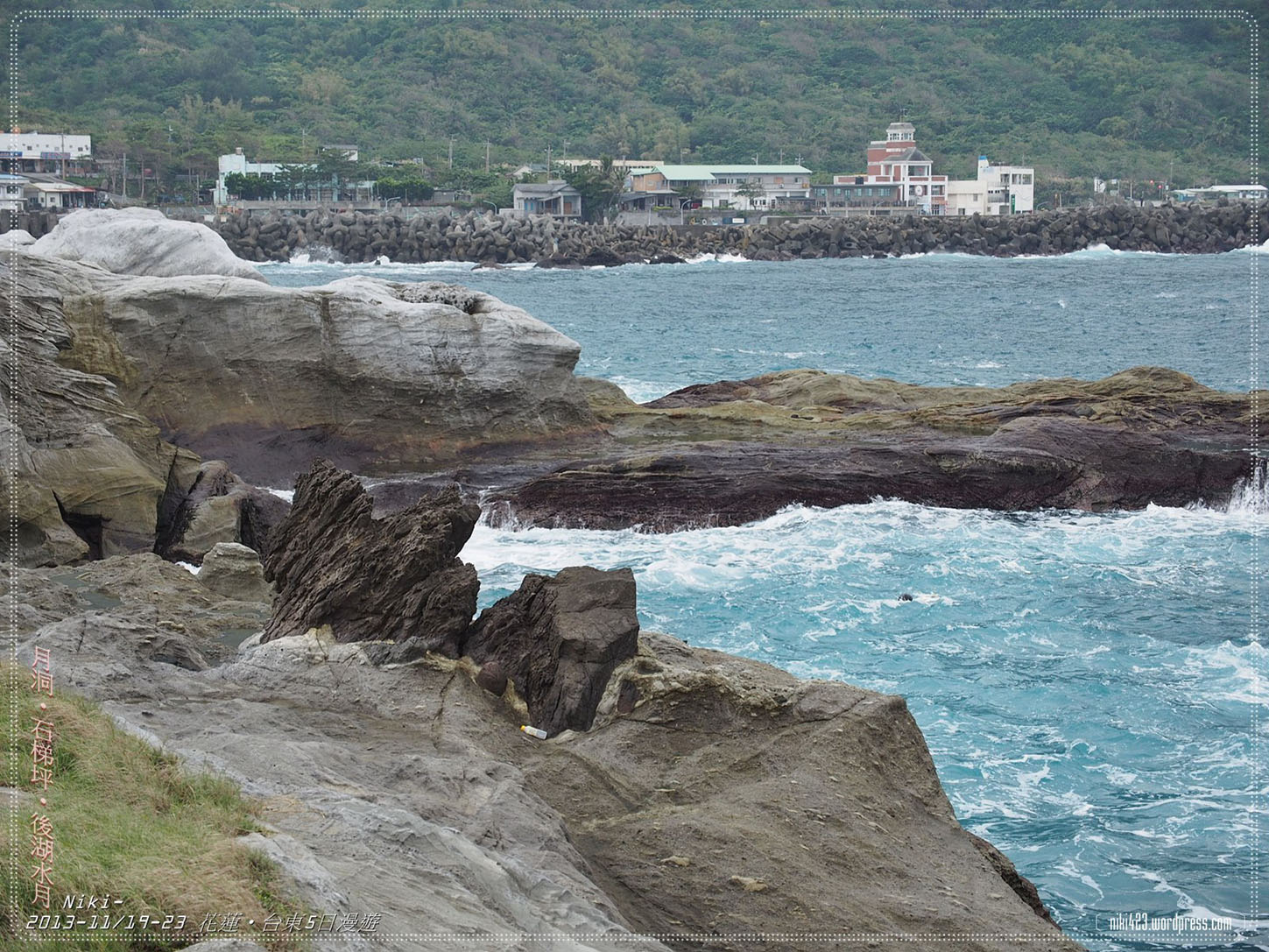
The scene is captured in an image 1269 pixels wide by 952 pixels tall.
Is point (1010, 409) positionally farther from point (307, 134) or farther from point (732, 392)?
point (307, 134)

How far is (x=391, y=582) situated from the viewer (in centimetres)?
1082

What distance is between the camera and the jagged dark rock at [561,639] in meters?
9.83

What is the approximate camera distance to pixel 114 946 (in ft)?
17.0

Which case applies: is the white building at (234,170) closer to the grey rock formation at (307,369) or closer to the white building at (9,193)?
the white building at (9,193)

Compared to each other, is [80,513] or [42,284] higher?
[42,284]

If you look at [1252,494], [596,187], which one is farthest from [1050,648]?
[596,187]

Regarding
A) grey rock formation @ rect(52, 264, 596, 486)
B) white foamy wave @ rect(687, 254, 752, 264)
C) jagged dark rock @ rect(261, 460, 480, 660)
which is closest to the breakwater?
white foamy wave @ rect(687, 254, 752, 264)

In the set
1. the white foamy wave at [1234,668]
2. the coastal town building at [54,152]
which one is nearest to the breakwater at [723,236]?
the coastal town building at [54,152]

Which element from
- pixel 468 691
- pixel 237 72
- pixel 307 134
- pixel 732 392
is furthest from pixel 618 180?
pixel 468 691

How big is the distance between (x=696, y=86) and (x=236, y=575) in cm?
16076

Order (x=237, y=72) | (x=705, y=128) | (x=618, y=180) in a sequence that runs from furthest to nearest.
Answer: (x=705, y=128) < (x=237, y=72) < (x=618, y=180)

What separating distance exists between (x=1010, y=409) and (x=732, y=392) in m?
6.02

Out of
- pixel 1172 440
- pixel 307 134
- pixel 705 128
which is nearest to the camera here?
pixel 1172 440

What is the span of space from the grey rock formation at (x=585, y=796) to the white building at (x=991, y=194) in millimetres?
121710
